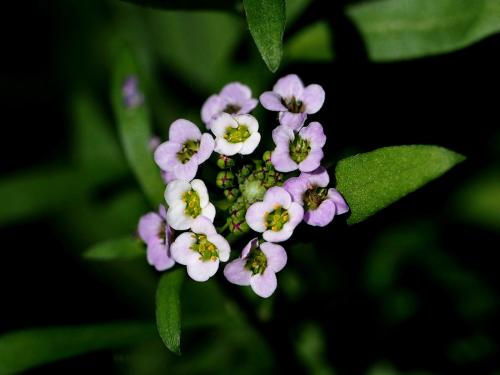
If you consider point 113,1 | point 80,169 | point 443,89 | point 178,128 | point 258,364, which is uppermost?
point 178,128

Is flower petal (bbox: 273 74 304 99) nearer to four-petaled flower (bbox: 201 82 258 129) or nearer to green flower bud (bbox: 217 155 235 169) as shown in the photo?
four-petaled flower (bbox: 201 82 258 129)

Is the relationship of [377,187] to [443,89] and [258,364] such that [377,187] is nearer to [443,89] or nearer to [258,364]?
[258,364]

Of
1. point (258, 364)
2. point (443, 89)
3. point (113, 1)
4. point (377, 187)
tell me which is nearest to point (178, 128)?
point (377, 187)

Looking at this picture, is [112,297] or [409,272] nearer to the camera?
[409,272]

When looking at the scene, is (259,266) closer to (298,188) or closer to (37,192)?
(298,188)

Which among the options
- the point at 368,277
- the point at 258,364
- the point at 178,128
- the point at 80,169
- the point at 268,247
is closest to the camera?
the point at 268,247

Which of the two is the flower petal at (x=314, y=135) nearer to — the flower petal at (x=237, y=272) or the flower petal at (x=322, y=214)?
the flower petal at (x=322, y=214)

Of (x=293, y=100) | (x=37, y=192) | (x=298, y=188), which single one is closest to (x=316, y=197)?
(x=298, y=188)
